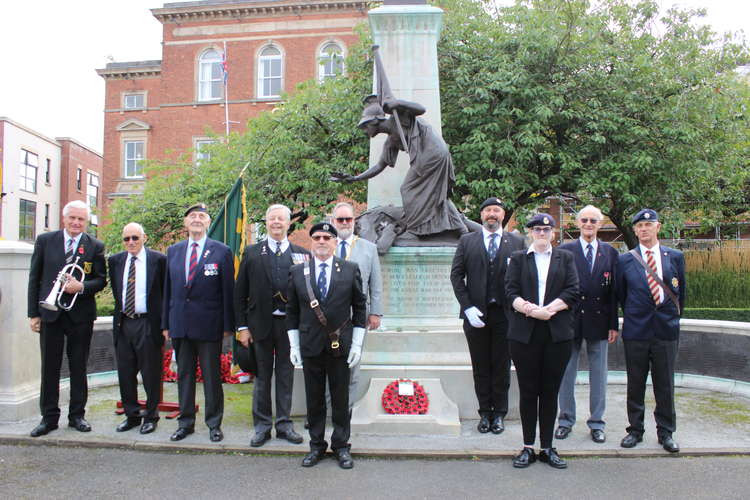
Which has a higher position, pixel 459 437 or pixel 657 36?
pixel 657 36

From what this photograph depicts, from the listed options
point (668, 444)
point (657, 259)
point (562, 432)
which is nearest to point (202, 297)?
point (562, 432)

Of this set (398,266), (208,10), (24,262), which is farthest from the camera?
(208,10)

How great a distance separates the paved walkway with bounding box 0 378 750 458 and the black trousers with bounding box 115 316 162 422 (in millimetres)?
247

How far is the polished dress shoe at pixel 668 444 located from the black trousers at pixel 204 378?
13.0ft

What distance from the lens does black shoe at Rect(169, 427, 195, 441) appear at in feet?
18.4

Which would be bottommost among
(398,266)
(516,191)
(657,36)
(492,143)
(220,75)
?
(398,266)

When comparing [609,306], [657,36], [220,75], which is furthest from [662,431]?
[220,75]

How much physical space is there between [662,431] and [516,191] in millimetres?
10032

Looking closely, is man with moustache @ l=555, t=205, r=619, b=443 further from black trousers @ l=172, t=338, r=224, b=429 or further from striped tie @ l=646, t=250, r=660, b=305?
black trousers @ l=172, t=338, r=224, b=429

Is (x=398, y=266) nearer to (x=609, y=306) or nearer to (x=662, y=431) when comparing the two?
(x=609, y=306)

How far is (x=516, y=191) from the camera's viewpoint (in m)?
15.1

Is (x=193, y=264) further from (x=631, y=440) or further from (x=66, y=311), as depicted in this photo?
(x=631, y=440)

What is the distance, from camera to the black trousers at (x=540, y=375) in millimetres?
4945

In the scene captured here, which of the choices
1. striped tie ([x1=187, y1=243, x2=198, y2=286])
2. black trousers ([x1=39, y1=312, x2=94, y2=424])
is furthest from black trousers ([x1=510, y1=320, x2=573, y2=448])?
black trousers ([x1=39, y1=312, x2=94, y2=424])
